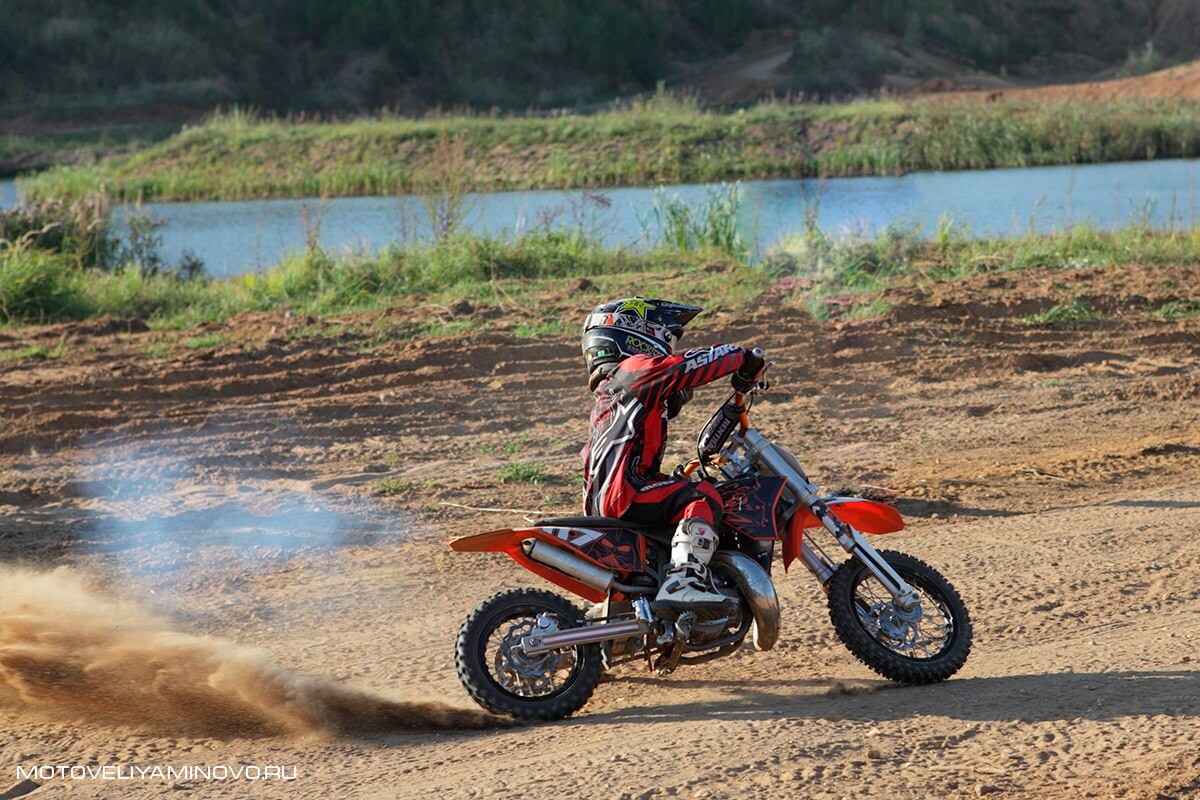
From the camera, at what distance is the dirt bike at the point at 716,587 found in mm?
4898

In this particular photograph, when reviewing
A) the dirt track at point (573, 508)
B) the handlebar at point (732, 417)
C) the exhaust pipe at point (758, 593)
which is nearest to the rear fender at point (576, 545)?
the exhaust pipe at point (758, 593)

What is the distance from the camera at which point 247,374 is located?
11641 millimetres

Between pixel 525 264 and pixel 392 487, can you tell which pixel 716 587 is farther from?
pixel 525 264

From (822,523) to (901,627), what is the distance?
52cm

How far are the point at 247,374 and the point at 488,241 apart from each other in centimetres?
582

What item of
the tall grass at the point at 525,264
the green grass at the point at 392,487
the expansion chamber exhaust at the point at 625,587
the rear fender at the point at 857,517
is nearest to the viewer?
the expansion chamber exhaust at the point at 625,587

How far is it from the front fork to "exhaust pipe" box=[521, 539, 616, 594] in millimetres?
717

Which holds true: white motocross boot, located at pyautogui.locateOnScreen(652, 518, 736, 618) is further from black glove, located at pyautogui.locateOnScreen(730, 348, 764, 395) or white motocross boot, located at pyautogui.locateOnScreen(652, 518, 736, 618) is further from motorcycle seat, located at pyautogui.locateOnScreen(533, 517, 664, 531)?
black glove, located at pyautogui.locateOnScreen(730, 348, 764, 395)

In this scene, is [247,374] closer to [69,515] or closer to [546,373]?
[546,373]

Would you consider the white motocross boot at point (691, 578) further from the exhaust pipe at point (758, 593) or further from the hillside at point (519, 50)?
the hillside at point (519, 50)

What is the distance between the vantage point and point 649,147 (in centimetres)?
3672

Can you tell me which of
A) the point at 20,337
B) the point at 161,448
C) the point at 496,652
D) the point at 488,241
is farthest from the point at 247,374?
the point at 496,652

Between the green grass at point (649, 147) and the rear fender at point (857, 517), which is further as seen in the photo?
the green grass at point (649, 147)

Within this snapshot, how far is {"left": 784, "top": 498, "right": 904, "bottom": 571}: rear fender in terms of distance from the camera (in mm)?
5141
